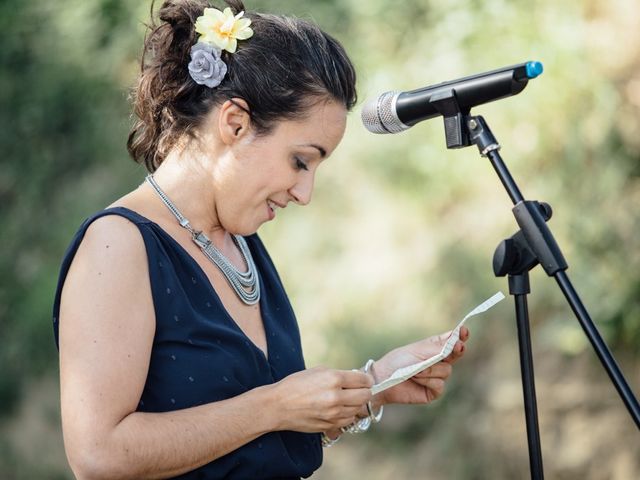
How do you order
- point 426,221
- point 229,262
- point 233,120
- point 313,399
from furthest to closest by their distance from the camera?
1. point 426,221
2. point 229,262
3. point 233,120
4. point 313,399

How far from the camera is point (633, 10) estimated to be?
4.42m

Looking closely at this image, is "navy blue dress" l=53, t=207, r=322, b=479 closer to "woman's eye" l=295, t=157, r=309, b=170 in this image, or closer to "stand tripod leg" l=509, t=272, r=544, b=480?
"woman's eye" l=295, t=157, r=309, b=170

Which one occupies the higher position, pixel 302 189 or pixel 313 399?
pixel 302 189

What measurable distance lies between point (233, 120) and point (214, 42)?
0.17m

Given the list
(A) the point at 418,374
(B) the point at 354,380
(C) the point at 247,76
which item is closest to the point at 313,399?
(B) the point at 354,380

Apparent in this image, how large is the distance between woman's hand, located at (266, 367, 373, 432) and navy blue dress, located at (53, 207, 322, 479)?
0.12m

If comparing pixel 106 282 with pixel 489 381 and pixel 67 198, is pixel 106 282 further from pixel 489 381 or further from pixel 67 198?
pixel 67 198

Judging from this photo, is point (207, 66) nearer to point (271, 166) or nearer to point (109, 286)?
point (271, 166)

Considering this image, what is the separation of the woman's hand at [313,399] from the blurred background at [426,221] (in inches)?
93.6

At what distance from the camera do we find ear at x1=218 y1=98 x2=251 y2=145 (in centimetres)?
199

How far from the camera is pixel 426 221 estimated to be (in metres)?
4.81

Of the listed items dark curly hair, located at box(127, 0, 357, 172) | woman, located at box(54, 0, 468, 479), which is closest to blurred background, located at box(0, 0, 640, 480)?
woman, located at box(54, 0, 468, 479)

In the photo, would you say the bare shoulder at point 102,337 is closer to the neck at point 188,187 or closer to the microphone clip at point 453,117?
the neck at point 188,187

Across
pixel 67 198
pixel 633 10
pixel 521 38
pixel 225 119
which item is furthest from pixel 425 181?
pixel 225 119
